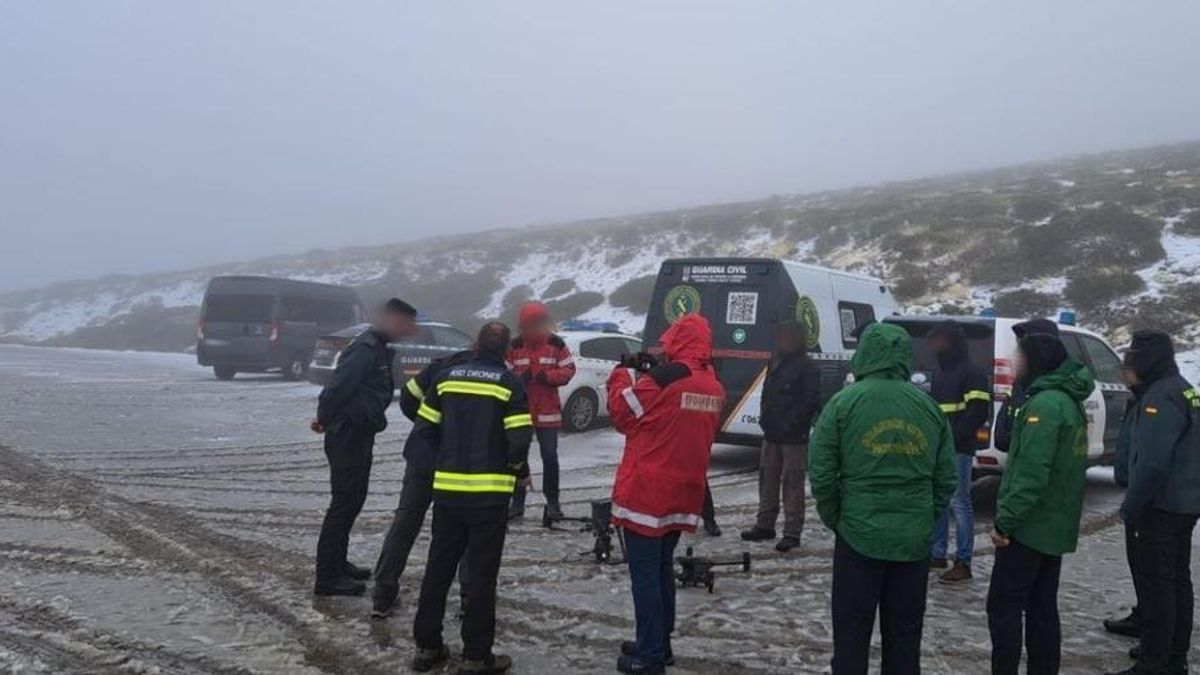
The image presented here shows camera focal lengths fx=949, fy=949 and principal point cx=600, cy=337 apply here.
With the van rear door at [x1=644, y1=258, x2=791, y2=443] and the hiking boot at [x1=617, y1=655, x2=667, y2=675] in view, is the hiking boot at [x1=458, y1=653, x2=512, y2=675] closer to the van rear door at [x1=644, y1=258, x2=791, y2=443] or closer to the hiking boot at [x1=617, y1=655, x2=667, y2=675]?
the hiking boot at [x1=617, y1=655, x2=667, y2=675]

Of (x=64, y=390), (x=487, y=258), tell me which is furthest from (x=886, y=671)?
(x=487, y=258)

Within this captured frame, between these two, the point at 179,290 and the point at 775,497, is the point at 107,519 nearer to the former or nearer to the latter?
the point at 775,497

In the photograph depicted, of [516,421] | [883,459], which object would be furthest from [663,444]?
[883,459]

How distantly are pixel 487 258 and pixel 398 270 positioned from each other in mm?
5728

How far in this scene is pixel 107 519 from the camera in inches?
287

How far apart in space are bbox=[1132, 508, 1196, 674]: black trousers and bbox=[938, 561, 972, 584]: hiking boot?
1593 millimetres

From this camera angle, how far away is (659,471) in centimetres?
447

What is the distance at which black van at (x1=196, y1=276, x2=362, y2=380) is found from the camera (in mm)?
21109

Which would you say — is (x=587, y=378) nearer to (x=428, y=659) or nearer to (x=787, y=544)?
(x=787, y=544)

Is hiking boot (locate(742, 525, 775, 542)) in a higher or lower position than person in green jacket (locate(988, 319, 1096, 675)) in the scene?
lower

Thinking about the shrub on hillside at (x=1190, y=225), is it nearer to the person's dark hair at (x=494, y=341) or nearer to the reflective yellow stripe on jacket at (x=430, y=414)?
the person's dark hair at (x=494, y=341)

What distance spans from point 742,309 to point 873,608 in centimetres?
679

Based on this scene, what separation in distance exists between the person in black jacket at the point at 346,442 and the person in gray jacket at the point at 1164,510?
4025 millimetres

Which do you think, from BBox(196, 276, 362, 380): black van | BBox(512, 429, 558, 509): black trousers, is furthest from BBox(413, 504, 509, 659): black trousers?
BBox(196, 276, 362, 380): black van
